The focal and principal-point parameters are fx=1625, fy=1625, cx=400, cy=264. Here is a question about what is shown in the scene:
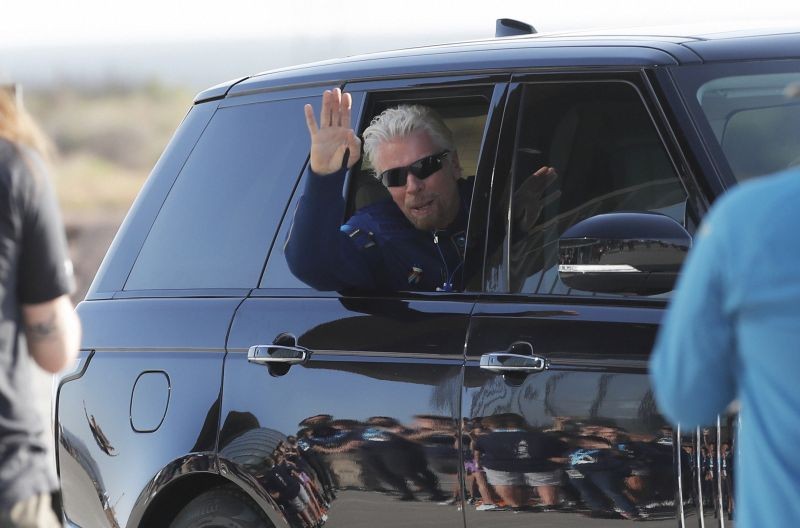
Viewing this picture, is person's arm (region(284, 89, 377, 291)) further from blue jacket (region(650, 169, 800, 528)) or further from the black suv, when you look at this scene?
blue jacket (region(650, 169, 800, 528))

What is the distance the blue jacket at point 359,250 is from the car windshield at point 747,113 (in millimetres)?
802

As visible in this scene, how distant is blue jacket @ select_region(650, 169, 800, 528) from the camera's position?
7.30 ft

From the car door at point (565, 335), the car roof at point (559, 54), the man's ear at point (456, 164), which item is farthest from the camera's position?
the man's ear at point (456, 164)

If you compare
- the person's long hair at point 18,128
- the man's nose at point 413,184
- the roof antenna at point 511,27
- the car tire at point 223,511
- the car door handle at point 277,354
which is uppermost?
the roof antenna at point 511,27

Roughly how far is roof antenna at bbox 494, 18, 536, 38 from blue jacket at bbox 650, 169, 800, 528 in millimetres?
2981

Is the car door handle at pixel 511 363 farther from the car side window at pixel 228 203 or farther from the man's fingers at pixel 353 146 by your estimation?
the car side window at pixel 228 203

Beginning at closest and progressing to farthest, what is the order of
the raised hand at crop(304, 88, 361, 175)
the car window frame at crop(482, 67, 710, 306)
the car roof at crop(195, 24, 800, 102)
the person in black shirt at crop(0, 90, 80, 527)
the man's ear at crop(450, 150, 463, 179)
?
the person in black shirt at crop(0, 90, 80, 527)
the car window frame at crop(482, 67, 710, 306)
the car roof at crop(195, 24, 800, 102)
the raised hand at crop(304, 88, 361, 175)
the man's ear at crop(450, 150, 463, 179)

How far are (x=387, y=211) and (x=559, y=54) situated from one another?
794 millimetres

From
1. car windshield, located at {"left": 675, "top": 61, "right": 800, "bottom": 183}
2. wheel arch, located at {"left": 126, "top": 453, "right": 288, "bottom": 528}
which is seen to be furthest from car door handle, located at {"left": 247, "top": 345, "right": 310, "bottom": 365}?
car windshield, located at {"left": 675, "top": 61, "right": 800, "bottom": 183}

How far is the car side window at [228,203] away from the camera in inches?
183

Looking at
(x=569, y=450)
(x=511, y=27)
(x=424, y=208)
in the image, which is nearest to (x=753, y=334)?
(x=569, y=450)

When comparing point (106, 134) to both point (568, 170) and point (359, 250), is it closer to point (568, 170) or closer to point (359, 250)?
point (359, 250)

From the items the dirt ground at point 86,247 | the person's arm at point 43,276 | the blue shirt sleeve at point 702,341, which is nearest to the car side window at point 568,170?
the person's arm at point 43,276

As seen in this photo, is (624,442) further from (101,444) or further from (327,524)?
(101,444)
